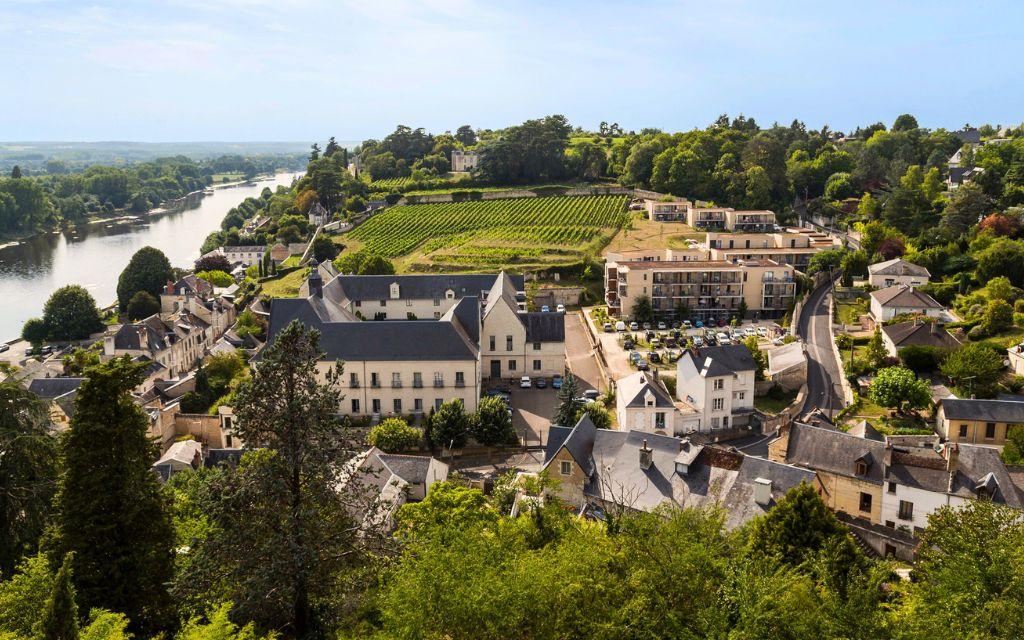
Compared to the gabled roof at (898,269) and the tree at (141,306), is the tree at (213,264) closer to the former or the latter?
the tree at (141,306)

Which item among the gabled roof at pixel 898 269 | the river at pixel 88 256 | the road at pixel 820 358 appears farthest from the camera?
the river at pixel 88 256

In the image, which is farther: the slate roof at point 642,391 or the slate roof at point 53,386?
the slate roof at point 53,386

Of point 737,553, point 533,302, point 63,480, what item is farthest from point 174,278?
point 737,553

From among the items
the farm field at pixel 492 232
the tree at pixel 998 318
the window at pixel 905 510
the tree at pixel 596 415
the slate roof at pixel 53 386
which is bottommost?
the window at pixel 905 510

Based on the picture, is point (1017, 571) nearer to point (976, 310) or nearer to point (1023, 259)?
point (976, 310)

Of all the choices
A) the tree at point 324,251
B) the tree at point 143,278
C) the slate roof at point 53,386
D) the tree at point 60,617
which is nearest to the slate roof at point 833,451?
the tree at point 60,617

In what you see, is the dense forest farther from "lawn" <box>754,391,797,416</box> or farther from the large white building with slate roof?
"lawn" <box>754,391,797,416</box>

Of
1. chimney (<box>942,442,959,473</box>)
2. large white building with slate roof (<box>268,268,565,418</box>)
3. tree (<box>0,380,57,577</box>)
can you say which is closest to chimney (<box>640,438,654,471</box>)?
chimney (<box>942,442,959,473</box>)
